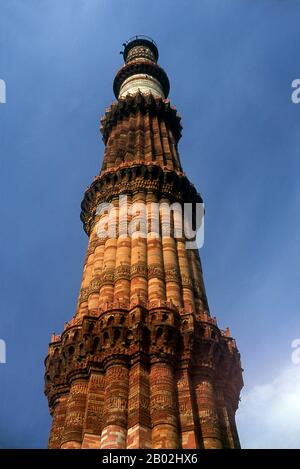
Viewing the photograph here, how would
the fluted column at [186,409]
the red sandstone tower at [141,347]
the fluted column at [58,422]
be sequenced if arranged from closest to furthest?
the fluted column at [186,409] < the red sandstone tower at [141,347] < the fluted column at [58,422]

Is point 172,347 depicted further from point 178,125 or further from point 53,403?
point 178,125

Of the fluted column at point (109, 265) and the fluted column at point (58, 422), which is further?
the fluted column at point (109, 265)

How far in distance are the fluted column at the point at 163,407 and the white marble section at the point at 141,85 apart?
25249 mm

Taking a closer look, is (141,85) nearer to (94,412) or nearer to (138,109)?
(138,109)

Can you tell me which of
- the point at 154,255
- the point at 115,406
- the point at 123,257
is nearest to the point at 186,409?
the point at 115,406

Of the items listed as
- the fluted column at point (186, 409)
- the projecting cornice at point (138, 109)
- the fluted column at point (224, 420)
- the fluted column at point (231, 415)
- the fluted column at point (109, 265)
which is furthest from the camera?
the projecting cornice at point (138, 109)

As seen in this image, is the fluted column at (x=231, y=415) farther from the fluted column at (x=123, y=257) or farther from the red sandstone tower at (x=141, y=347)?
the fluted column at (x=123, y=257)

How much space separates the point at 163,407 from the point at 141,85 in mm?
28122

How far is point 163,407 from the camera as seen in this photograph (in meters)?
15.9

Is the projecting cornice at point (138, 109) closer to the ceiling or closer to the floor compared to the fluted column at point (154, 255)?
closer to the ceiling

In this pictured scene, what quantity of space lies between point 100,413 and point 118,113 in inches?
911

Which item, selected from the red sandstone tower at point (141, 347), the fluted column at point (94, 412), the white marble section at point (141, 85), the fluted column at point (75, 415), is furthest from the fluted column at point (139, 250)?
the white marble section at point (141, 85)

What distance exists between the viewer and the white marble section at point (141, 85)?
125ft
